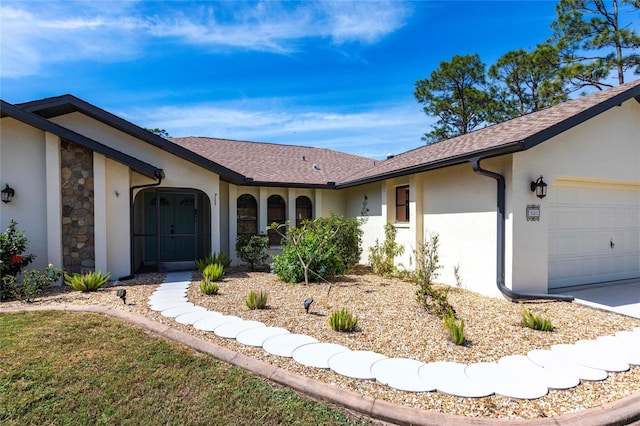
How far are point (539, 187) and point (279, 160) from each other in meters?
10.5

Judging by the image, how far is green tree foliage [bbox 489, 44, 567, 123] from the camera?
17.7 m

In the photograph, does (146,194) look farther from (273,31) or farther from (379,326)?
(379,326)

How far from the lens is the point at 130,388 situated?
3439mm

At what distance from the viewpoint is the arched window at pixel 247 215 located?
12.5 m

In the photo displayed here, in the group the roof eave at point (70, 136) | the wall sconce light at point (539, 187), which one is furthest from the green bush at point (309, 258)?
the wall sconce light at point (539, 187)

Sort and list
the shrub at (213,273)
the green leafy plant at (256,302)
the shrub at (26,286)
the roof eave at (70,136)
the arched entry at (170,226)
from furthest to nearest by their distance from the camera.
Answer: the arched entry at (170,226) < the shrub at (213,273) < the roof eave at (70,136) < the shrub at (26,286) < the green leafy plant at (256,302)

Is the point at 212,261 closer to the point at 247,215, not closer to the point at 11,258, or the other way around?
the point at 247,215

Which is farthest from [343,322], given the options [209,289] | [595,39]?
[595,39]

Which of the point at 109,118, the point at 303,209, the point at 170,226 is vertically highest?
the point at 109,118

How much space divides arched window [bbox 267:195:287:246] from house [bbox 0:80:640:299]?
209cm

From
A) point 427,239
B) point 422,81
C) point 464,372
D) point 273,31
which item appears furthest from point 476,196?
point 422,81

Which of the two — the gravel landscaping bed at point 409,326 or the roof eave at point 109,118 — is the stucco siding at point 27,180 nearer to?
the roof eave at point 109,118

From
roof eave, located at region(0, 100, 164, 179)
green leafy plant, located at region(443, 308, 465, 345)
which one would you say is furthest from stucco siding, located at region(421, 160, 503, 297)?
roof eave, located at region(0, 100, 164, 179)

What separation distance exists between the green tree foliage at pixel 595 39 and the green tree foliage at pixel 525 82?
69 centimetres
